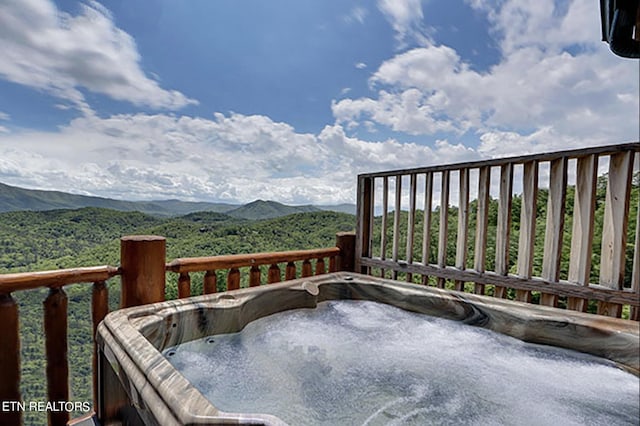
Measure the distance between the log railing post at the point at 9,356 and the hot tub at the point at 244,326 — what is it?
310mm

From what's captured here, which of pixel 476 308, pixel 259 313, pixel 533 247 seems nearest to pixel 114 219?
pixel 259 313

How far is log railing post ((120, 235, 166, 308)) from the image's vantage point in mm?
1618

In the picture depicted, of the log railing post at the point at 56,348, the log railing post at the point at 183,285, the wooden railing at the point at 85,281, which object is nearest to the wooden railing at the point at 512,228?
the wooden railing at the point at 85,281

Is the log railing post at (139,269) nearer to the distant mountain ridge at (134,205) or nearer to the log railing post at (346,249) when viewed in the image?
Result: the log railing post at (346,249)

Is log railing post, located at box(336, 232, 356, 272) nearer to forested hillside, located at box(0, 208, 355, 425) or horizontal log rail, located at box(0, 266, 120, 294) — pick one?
forested hillside, located at box(0, 208, 355, 425)

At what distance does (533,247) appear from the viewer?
2.02m

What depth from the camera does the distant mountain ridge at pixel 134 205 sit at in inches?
128

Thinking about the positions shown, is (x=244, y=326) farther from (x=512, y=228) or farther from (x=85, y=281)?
(x=512, y=228)

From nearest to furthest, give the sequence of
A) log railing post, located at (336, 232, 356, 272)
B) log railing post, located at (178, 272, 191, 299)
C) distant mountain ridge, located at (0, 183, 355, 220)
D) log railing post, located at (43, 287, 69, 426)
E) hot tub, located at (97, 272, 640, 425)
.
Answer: hot tub, located at (97, 272, 640, 425)
log railing post, located at (43, 287, 69, 426)
log railing post, located at (178, 272, 191, 299)
log railing post, located at (336, 232, 356, 272)
distant mountain ridge, located at (0, 183, 355, 220)

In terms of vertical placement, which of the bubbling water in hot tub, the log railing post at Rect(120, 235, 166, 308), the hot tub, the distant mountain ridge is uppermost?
the distant mountain ridge

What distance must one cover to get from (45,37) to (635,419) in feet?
16.3

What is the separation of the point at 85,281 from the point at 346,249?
200cm

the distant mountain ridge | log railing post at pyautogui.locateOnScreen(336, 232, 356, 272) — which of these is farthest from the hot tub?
the distant mountain ridge

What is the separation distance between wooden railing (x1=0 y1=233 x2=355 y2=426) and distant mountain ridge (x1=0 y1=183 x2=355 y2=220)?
5.00 ft
